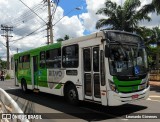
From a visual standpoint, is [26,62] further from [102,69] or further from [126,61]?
[126,61]

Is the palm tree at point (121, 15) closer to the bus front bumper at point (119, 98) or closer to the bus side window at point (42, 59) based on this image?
the bus side window at point (42, 59)

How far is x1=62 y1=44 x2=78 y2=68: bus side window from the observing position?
12.3 meters

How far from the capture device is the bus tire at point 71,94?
12.4 metres

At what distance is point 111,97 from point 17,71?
1194cm

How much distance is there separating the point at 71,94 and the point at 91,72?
2.03m

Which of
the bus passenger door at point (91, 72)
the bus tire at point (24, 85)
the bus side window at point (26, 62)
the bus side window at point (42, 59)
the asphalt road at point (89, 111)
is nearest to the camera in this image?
the asphalt road at point (89, 111)

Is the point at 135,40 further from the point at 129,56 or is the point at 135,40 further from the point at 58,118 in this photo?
the point at 58,118

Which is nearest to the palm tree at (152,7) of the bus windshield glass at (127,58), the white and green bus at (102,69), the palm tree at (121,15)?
the palm tree at (121,15)

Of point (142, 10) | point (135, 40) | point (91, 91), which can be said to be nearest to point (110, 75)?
point (91, 91)

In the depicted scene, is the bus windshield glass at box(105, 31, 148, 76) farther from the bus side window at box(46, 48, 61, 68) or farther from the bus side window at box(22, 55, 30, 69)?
the bus side window at box(22, 55, 30, 69)

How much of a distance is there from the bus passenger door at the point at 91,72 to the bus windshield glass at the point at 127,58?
0.71 m

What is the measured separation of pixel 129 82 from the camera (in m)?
10.4

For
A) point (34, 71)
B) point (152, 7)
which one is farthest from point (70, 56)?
point (152, 7)

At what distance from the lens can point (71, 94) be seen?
41.8 feet
